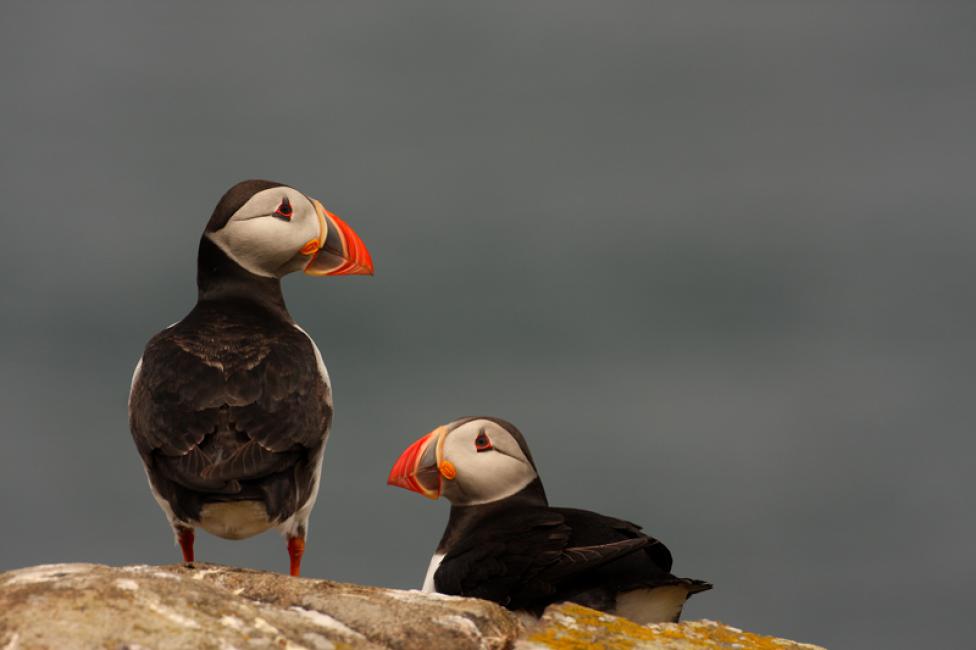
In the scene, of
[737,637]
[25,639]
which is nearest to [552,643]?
[737,637]

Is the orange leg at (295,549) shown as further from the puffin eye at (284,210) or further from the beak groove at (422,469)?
the puffin eye at (284,210)

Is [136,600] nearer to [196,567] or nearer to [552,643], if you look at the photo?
[196,567]

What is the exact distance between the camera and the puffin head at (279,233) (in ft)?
26.8

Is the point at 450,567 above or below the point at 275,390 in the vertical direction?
below

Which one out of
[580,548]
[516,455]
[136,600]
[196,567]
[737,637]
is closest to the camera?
[136,600]

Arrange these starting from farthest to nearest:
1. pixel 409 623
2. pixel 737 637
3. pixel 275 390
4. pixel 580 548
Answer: pixel 275 390 → pixel 580 548 → pixel 737 637 → pixel 409 623

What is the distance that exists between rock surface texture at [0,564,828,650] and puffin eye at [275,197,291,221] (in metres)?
3.68

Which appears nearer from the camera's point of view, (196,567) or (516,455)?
(196,567)

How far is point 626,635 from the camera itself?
4.72 metres

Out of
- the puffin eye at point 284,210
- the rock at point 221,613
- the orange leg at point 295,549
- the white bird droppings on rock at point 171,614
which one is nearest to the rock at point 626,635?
the rock at point 221,613

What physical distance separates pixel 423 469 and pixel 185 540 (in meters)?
1.74

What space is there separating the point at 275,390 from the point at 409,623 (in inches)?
108

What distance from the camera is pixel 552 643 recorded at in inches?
177

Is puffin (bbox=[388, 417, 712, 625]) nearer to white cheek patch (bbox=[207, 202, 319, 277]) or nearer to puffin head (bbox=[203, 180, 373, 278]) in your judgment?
puffin head (bbox=[203, 180, 373, 278])
